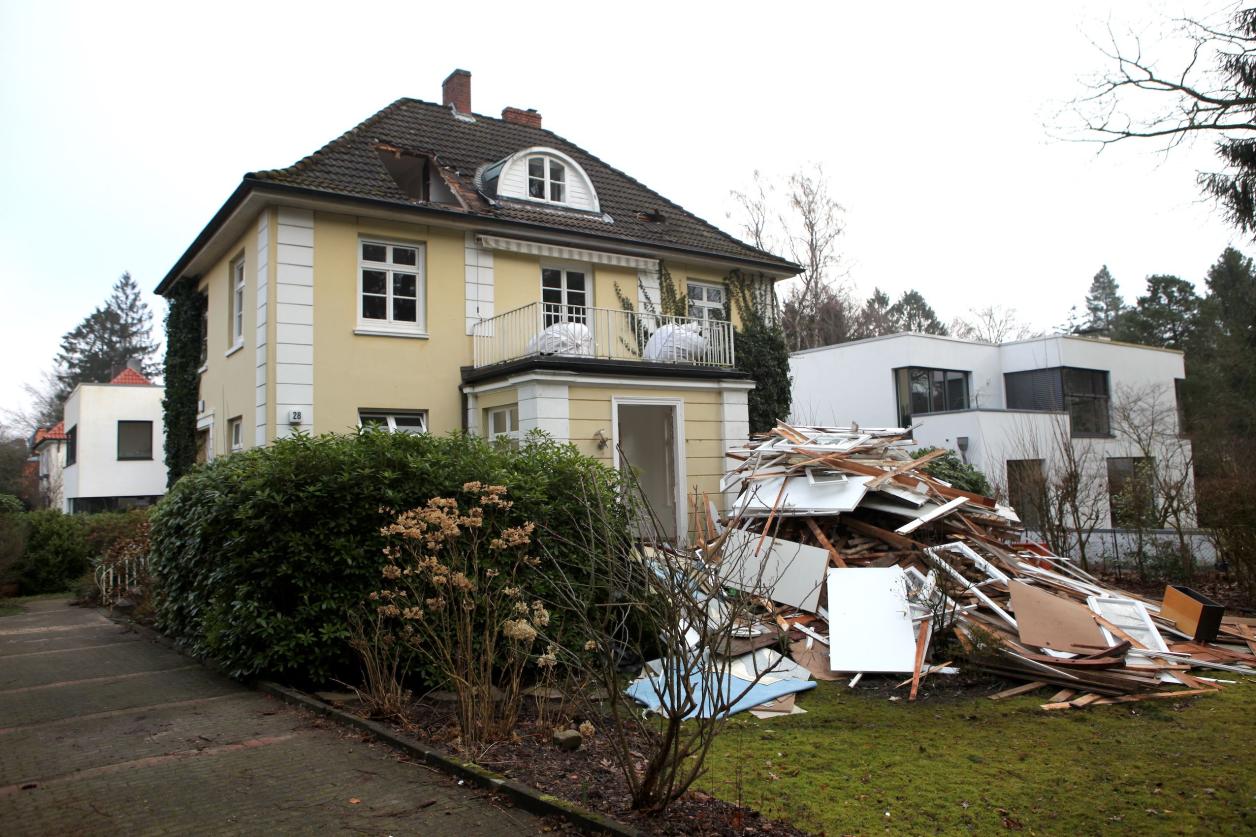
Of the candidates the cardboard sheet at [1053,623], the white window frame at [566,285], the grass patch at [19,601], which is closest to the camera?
the cardboard sheet at [1053,623]

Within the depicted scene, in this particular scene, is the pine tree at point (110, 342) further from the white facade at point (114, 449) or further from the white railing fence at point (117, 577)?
the white railing fence at point (117, 577)

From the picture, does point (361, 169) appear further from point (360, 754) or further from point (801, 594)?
point (360, 754)

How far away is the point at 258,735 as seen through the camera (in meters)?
6.32

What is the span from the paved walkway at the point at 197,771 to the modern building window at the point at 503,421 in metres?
6.94

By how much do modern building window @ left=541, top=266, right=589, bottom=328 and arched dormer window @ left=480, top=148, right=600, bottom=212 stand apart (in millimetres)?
1560

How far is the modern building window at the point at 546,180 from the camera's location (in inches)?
704

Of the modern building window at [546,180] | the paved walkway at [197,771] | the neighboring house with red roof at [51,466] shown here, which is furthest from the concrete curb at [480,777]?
the neighboring house with red roof at [51,466]

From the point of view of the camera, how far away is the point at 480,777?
5168 millimetres

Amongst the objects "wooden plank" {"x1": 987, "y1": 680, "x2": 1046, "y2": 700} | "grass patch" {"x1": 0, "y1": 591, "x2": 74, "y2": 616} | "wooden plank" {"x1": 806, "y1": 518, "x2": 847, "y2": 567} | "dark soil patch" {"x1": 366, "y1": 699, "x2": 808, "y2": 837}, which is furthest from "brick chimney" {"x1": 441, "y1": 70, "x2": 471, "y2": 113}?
"wooden plank" {"x1": 987, "y1": 680, "x2": 1046, "y2": 700}

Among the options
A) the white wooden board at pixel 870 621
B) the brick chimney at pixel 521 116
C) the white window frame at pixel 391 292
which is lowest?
the white wooden board at pixel 870 621

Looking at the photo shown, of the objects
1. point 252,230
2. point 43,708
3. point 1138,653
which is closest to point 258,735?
point 43,708

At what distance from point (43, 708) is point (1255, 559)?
45.1 feet

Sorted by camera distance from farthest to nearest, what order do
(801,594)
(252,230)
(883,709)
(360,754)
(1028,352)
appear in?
(1028,352)
(252,230)
(801,594)
(883,709)
(360,754)

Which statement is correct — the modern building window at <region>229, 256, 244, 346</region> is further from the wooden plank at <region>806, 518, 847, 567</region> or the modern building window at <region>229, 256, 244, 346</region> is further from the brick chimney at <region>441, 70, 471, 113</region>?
the wooden plank at <region>806, 518, 847, 567</region>
